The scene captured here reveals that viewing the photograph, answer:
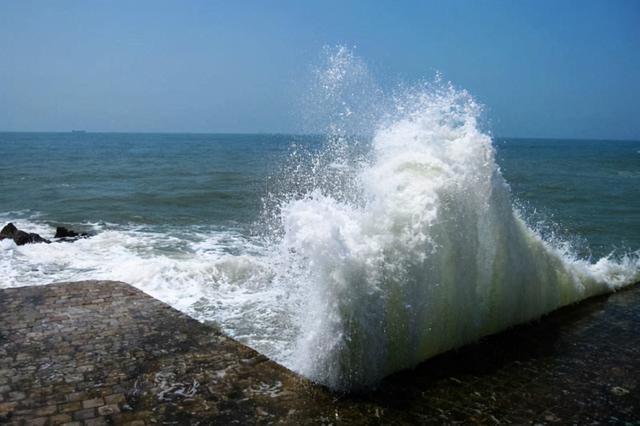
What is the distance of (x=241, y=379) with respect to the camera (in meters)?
5.40

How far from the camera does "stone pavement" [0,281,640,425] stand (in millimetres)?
4824

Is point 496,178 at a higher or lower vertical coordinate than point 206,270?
higher

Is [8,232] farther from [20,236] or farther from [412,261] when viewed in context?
[412,261]

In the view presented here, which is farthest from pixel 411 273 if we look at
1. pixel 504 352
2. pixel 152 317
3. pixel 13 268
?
pixel 13 268

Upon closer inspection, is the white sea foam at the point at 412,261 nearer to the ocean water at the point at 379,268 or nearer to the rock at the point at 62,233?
the ocean water at the point at 379,268

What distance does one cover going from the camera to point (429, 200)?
6625mm

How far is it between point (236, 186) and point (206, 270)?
1907 cm

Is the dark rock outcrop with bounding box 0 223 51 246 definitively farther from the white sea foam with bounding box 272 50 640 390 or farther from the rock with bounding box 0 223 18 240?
the white sea foam with bounding box 272 50 640 390

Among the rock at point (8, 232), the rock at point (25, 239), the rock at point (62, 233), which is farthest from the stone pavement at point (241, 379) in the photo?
the rock at point (62, 233)

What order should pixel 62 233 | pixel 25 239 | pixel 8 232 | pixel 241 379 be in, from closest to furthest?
pixel 241 379 < pixel 25 239 < pixel 8 232 < pixel 62 233

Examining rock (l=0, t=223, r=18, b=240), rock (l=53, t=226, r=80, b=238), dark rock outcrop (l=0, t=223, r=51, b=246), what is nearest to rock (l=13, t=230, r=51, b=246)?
dark rock outcrop (l=0, t=223, r=51, b=246)

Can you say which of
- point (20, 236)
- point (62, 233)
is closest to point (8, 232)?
point (20, 236)

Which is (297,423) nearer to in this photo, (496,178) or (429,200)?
(429,200)

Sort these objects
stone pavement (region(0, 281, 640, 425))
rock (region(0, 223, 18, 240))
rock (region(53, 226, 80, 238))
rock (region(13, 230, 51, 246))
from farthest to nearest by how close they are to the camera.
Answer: rock (region(53, 226, 80, 238)), rock (region(0, 223, 18, 240)), rock (region(13, 230, 51, 246)), stone pavement (region(0, 281, 640, 425))
